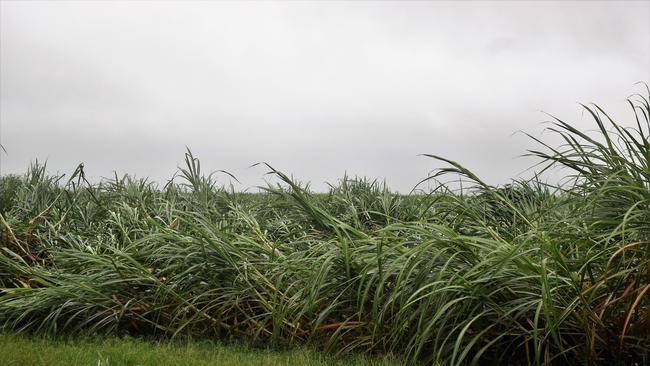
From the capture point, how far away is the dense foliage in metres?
3.14

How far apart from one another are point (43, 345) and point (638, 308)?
11.7 ft

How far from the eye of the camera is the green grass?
3.42 metres

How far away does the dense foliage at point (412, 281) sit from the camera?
3.14 metres

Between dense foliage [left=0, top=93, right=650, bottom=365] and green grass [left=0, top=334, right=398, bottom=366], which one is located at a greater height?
dense foliage [left=0, top=93, right=650, bottom=365]

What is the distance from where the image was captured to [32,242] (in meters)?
6.06

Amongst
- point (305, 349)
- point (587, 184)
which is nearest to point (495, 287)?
point (587, 184)

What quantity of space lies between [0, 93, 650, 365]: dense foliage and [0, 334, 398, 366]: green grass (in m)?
0.16

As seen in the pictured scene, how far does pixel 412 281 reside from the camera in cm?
350

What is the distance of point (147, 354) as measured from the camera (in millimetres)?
3588

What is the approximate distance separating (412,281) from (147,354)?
5.28ft

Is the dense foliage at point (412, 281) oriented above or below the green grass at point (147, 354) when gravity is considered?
above

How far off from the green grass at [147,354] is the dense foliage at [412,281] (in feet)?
0.52

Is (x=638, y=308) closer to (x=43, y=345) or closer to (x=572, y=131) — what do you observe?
(x=572, y=131)

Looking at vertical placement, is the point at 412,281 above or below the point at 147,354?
above
